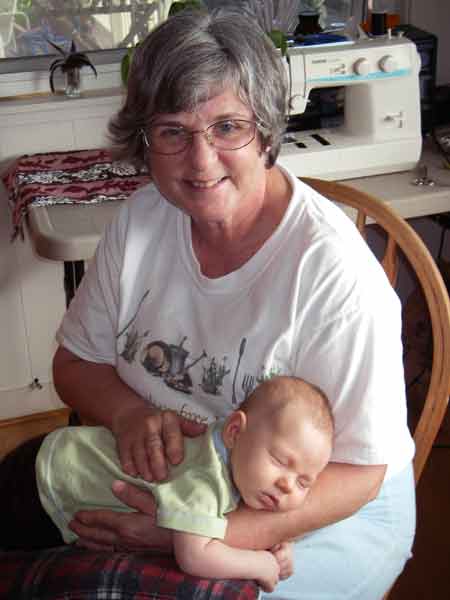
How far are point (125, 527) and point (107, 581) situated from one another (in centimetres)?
13

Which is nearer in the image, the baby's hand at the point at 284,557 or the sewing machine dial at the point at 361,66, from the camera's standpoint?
the baby's hand at the point at 284,557

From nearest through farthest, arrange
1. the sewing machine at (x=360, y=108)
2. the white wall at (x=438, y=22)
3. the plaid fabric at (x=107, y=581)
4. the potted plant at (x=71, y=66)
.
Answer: the plaid fabric at (x=107, y=581) < the sewing machine at (x=360, y=108) < the potted plant at (x=71, y=66) < the white wall at (x=438, y=22)

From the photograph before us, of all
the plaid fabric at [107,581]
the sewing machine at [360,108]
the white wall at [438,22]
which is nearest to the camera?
the plaid fabric at [107,581]

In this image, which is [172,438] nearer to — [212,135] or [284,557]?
[284,557]

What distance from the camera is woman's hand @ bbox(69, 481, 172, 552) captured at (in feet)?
4.12

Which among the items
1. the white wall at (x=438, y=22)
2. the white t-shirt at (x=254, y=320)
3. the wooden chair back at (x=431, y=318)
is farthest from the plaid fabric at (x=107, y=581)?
the white wall at (x=438, y=22)

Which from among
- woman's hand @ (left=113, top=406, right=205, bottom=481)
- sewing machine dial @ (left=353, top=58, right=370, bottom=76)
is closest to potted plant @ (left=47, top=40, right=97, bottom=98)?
sewing machine dial @ (left=353, top=58, right=370, bottom=76)

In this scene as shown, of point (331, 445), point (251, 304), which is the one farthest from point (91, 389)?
point (331, 445)

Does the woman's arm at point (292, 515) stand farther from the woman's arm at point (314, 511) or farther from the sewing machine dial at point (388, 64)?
the sewing machine dial at point (388, 64)

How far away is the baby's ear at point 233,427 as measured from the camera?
3.91ft

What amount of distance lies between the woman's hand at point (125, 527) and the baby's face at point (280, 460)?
14cm

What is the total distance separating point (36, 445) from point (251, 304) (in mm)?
452

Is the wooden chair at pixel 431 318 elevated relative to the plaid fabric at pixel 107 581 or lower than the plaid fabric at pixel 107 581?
elevated

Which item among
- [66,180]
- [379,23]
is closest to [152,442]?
[66,180]
